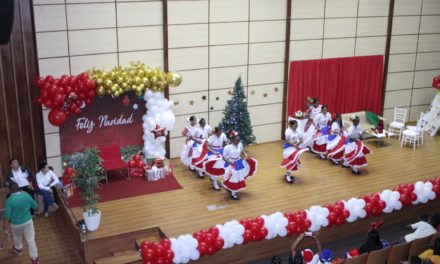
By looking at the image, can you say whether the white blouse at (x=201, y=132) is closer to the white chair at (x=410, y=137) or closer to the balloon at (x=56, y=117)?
the balloon at (x=56, y=117)

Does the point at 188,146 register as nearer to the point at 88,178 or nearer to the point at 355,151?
the point at 88,178

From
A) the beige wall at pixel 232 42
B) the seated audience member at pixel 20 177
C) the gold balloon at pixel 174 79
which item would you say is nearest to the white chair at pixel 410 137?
the beige wall at pixel 232 42

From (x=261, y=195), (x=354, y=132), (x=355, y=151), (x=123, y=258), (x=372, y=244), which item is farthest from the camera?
(x=355, y=151)

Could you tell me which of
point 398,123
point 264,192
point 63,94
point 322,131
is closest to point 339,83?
point 398,123

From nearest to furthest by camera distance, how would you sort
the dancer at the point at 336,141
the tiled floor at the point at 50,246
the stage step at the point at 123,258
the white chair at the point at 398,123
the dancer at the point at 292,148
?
the stage step at the point at 123,258 → the tiled floor at the point at 50,246 → the dancer at the point at 292,148 → the dancer at the point at 336,141 → the white chair at the point at 398,123

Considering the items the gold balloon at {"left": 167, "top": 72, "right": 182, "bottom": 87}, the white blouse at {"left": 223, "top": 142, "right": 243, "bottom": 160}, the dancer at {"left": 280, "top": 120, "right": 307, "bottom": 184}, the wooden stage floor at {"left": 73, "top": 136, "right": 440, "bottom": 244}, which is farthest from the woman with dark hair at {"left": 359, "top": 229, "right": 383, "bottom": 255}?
the gold balloon at {"left": 167, "top": 72, "right": 182, "bottom": 87}

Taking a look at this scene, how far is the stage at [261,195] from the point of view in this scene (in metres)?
9.27

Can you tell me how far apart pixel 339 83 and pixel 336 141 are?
8.75 feet

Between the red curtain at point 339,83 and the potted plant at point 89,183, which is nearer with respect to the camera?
the potted plant at point 89,183

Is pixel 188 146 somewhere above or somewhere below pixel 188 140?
below

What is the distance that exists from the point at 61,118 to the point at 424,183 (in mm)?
6927

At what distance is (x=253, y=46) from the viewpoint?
12664 mm

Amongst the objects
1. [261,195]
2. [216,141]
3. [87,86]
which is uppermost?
[87,86]

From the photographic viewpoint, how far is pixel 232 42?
12406mm
